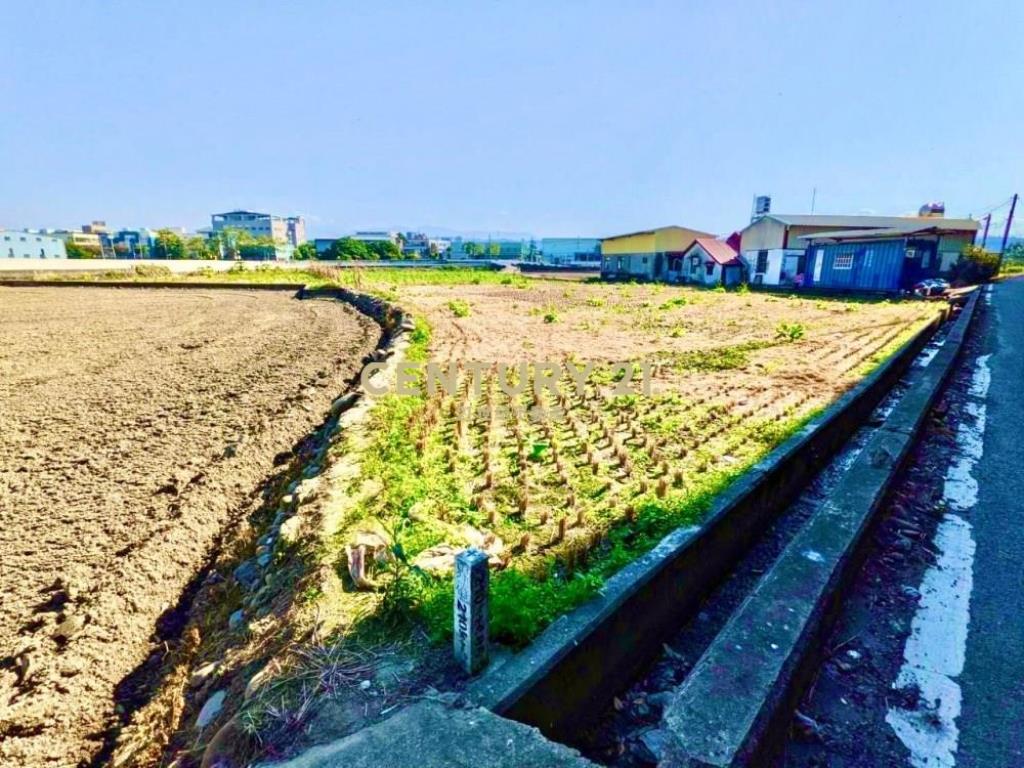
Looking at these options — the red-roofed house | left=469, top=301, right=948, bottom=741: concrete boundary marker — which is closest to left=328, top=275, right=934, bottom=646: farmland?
left=469, top=301, right=948, bottom=741: concrete boundary marker

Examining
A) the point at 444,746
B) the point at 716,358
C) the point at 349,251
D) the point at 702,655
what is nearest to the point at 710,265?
the point at 716,358

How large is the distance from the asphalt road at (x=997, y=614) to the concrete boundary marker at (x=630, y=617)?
113 cm

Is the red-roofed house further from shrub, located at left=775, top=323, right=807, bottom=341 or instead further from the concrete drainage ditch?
the concrete drainage ditch

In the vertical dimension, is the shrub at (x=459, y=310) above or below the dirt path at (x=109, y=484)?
above

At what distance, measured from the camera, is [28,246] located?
69625 millimetres

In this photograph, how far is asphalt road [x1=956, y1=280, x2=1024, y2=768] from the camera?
189 cm

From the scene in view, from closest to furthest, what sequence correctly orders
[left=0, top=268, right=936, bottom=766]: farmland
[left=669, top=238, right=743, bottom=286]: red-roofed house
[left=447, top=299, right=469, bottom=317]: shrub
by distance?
1. [left=0, top=268, right=936, bottom=766]: farmland
2. [left=447, top=299, right=469, bottom=317]: shrub
3. [left=669, top=238, right=743, bottom=286]: red-roofed house

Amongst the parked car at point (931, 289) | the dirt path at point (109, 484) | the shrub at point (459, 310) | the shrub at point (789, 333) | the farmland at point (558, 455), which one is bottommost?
the dirt path at point (109, 484)

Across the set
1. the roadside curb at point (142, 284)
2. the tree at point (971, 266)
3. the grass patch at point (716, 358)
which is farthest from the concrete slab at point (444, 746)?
the tree at point (971, 266)

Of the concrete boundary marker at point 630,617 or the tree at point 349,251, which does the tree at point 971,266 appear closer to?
the concrete boundary marker at point 630,617

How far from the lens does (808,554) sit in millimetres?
2527

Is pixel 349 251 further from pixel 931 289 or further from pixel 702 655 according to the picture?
pixel 702 655

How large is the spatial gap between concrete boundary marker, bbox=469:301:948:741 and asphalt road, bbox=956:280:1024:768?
44.6 inches

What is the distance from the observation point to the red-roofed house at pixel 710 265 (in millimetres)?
30188
